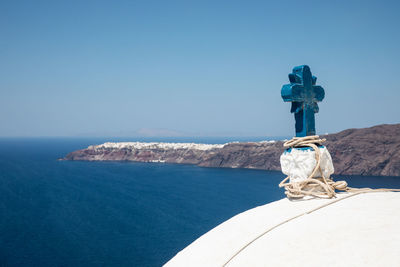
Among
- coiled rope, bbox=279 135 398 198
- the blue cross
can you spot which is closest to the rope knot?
coiled rope, bbox=279 135 398 198

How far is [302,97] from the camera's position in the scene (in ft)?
14.1

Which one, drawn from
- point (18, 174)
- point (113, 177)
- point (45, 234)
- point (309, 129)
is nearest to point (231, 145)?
point (113, 177)

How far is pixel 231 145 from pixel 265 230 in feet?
276

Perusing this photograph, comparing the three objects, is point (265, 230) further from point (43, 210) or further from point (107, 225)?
point (43, 210)

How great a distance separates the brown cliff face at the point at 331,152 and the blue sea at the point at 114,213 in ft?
19.6

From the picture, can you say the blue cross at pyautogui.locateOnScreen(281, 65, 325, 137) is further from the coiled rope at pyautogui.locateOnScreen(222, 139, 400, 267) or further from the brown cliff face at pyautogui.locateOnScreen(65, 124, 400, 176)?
the brown cliff face at pyautogui.locateOnScreen(65, 124, 400, 176)

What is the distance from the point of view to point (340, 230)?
286 cm

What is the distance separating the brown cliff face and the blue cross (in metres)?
63.9

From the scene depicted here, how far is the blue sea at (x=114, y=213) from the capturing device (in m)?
22.4

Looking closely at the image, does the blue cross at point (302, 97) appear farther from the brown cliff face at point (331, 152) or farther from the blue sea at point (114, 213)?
the brown cliff face at point (331, 152)

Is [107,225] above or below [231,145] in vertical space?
below

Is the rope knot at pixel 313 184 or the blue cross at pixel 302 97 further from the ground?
the blue cross at pixel 302 97

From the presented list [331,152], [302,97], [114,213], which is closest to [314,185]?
[302,97]

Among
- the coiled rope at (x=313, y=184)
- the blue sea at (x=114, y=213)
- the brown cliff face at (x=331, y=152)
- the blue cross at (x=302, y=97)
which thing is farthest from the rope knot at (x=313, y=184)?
the brown cliff face at (x=331, y=152)
